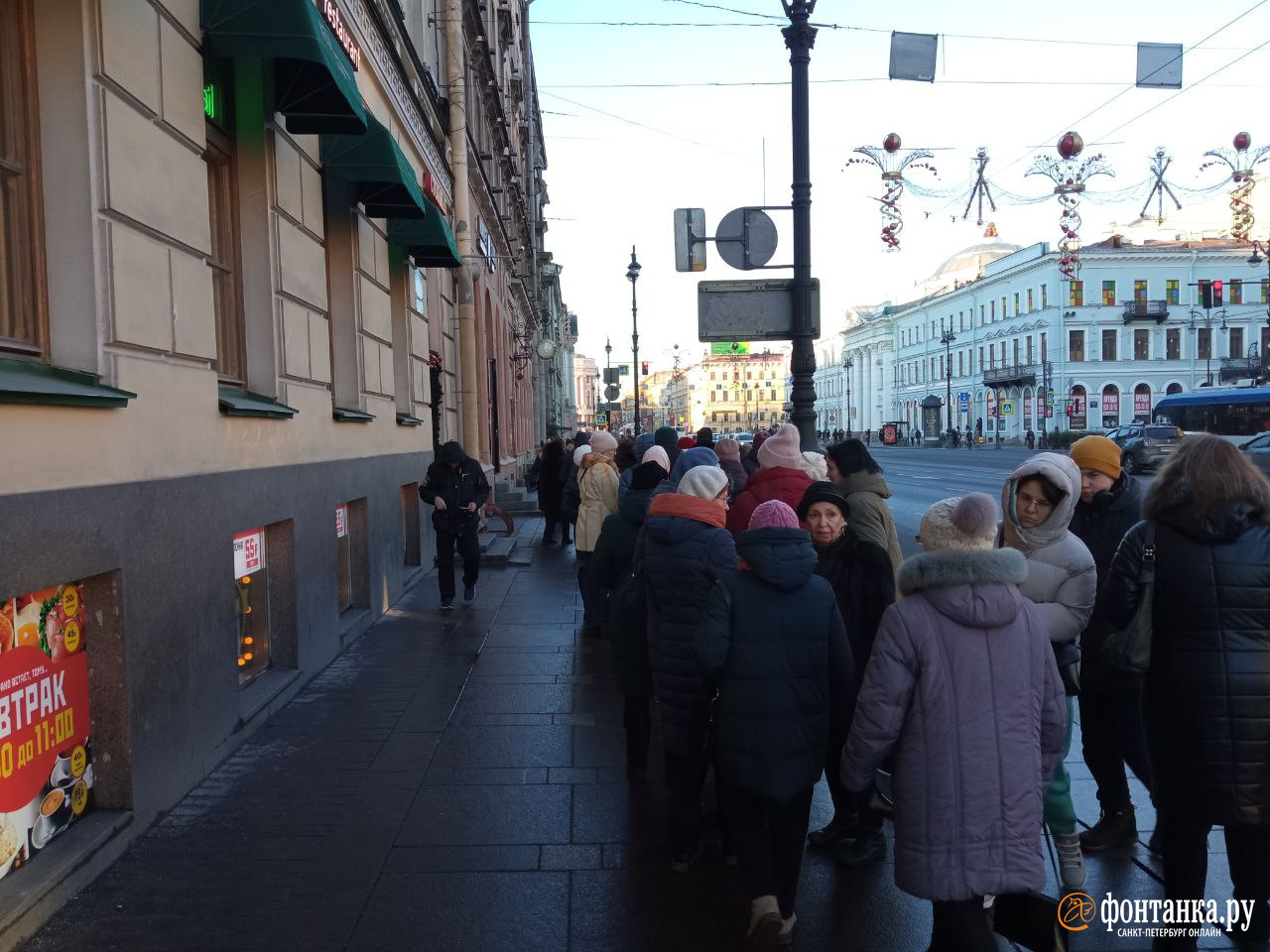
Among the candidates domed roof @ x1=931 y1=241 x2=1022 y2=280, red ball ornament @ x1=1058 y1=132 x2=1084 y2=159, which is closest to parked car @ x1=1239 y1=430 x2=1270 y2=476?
red ball ornament @ x1=1058 y1=132 x2=1084 y2=159

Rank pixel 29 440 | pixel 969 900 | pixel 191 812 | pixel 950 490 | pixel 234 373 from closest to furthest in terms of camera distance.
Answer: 1. pixel 969 900
2. pixel 29 440
3. pixel 191 812
4. pixel 234 373
5. pixel 950 490

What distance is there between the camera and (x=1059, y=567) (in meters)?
4.05

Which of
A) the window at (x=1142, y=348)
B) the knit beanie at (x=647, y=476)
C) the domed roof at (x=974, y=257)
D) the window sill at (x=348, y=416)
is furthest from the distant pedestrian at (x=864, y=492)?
the domed roof at (x=974, y=257)

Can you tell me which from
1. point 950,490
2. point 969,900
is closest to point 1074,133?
point 950,490

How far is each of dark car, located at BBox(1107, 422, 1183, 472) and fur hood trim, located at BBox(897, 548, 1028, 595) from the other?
1329 inches

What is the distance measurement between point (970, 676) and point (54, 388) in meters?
3.40

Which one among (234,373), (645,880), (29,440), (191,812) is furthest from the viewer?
(234,373)

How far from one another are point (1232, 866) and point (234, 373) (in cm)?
594

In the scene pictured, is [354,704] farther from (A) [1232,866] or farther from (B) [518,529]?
(B) [518,529]

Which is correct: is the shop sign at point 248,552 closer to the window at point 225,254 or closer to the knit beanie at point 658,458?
the window at point 225,254

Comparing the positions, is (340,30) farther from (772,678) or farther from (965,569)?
(965,569)

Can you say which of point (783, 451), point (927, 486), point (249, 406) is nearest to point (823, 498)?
point (783, 451)

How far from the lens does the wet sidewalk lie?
3723 millimetres

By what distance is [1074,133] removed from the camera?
19172mm
